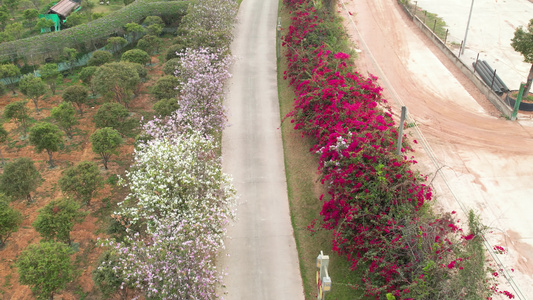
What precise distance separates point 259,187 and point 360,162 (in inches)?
192

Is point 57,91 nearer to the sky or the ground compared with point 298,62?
nearer to the ground

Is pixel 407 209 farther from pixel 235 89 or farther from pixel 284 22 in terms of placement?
pixel 284 22

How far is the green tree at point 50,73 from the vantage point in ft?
87.2

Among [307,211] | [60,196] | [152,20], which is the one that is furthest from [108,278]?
[152,20]

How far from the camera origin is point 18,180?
17938mm

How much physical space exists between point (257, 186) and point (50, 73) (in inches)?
649

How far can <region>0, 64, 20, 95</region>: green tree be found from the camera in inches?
1040

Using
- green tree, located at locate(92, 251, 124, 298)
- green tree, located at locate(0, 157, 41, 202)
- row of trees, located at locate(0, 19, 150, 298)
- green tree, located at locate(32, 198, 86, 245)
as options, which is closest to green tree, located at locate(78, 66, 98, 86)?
row of trees, located at locate(0, 19, 150, 298)

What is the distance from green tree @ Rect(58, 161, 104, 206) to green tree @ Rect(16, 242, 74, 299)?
372 cm

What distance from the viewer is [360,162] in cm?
1491

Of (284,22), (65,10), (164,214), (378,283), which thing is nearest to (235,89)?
(284,22)

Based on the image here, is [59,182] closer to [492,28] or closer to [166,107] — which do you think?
[166,107]

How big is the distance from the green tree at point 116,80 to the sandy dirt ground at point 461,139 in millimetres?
13723

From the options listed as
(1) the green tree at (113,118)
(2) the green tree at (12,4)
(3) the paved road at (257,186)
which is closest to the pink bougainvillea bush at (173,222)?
(3) the paved road at (257,186)
